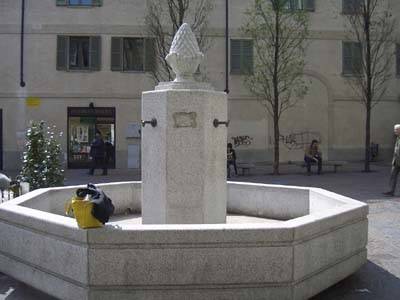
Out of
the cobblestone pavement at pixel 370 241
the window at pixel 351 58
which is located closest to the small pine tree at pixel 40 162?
the cobblestone pavement at pixel 370 241

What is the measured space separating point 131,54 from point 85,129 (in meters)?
4.36

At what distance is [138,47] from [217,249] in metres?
24.3

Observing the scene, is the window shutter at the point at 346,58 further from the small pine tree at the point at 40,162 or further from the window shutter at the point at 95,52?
the small pine tree at the point at 40,162

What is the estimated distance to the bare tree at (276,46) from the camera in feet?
79.6

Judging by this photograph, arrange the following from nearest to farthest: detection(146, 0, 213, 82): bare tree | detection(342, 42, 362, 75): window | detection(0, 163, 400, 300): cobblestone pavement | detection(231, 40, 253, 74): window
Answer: detection(0, 163, 400, 300): cobblestone pavement → detection(146, 0, 213, 82): bare tree → detection(342, 42, 362, 75): window → detection(231, 40, 253, 74): window

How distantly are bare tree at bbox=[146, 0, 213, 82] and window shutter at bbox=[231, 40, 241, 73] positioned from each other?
1.33m

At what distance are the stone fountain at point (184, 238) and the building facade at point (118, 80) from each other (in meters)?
20.6

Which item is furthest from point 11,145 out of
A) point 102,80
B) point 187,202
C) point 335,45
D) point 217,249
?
point 217,249

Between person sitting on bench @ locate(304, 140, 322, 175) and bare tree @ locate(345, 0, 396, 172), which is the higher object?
bare tree @ locate(345, 0, 396, 172)

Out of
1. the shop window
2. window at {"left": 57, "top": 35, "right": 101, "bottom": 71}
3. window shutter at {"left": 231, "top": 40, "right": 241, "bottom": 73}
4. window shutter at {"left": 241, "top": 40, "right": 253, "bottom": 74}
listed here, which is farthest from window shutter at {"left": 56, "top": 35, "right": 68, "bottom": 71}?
window shutter at {"left": 241, "top": 40, "right": 253, "bottom": 74}

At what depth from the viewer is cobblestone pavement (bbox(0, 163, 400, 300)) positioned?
6.04 metres

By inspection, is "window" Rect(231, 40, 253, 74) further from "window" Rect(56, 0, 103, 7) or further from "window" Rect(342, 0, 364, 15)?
"window" Rect(56, 0, 103, 7)

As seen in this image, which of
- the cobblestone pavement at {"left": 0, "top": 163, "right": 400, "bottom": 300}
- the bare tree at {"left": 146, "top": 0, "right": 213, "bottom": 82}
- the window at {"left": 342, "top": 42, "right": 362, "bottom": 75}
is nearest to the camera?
the cobblestone pavement at {"left": 0, "top": 163, "right": 400, "bottom": 300}

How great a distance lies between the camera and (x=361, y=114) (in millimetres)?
29531
